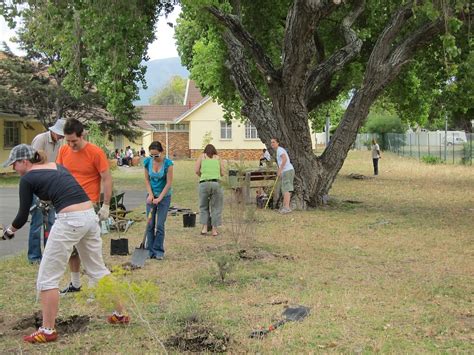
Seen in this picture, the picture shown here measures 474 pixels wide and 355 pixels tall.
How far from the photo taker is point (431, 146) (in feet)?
149

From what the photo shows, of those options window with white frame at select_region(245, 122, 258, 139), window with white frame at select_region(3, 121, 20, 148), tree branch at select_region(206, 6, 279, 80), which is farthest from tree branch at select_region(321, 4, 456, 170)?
window with white frame at select_region(245, 122, 258, 139)

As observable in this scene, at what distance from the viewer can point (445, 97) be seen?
23172mm

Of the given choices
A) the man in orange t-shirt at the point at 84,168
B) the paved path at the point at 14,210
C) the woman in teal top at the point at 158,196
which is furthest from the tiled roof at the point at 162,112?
the man in orange t-shirt at the point at 84,168

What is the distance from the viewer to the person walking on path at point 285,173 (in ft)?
48.4

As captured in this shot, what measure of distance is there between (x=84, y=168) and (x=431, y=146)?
136 ft

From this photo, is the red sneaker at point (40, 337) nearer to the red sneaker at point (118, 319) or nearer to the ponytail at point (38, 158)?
the red sneaker at point (118, 319)

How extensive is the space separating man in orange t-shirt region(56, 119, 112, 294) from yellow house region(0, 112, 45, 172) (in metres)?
22.9

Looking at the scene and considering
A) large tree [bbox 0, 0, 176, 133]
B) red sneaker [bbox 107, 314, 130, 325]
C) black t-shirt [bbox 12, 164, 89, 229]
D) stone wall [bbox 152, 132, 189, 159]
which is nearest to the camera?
black t-shirt [bbox 12, 164, 89, 229]

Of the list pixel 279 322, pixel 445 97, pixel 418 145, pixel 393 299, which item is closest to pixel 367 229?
pixel 393 299

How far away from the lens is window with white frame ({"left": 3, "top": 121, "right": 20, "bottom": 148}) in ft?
101

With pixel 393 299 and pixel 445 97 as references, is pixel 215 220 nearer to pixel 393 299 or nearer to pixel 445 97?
pixel 393 299

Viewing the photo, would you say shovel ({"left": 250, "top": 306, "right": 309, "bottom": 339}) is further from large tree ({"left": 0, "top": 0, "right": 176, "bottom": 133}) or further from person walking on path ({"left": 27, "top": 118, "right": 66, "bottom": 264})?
large tree ({"left": 0, "top": 0, "right": 176, "bottom": 133})

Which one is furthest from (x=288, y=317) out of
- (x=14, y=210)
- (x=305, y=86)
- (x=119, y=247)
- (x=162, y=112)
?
(x=162, y=112)

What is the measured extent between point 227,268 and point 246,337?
76.4 inches
